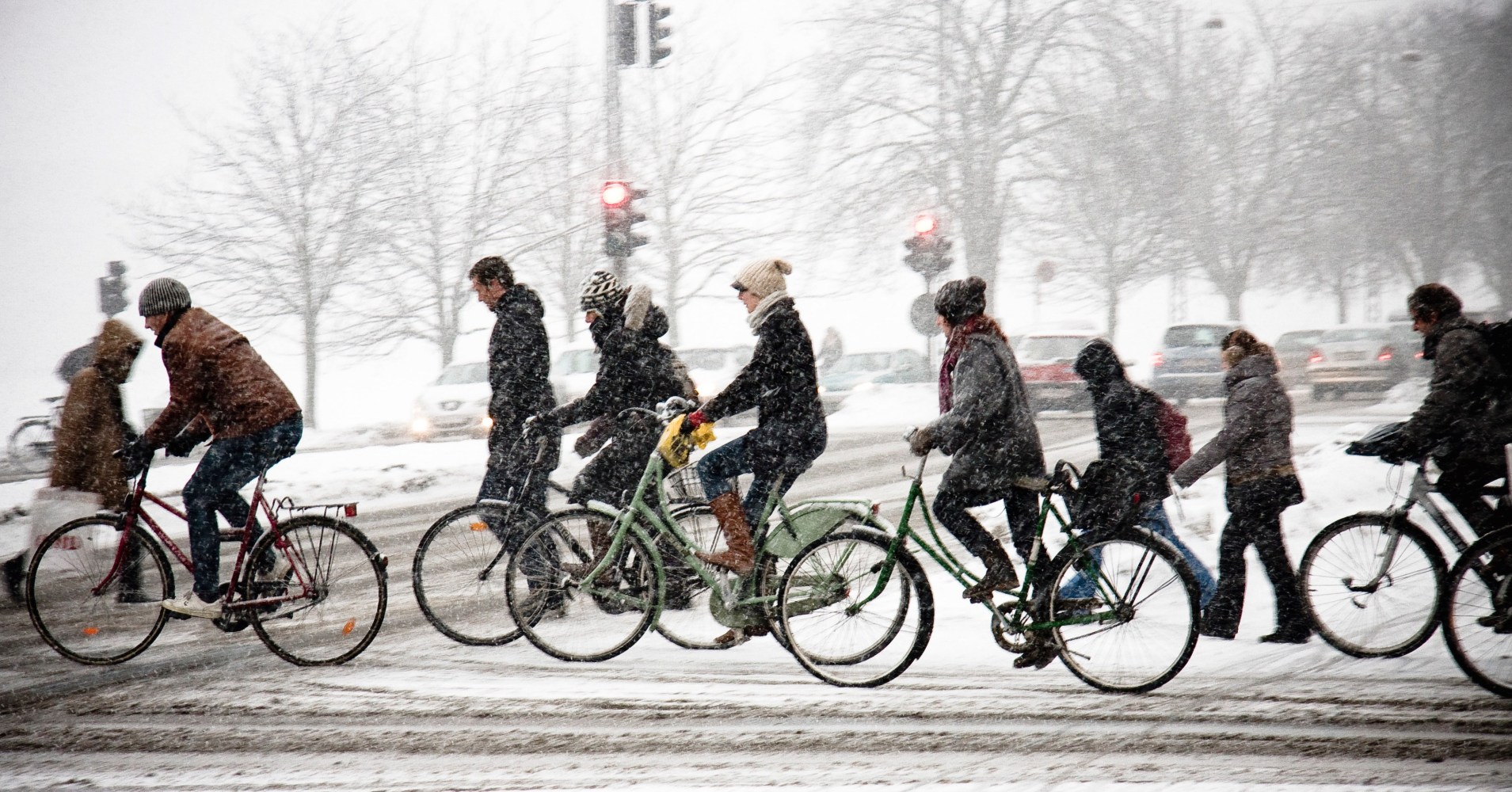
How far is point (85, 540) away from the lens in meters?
5.52

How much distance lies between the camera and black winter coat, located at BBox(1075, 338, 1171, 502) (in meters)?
5.54

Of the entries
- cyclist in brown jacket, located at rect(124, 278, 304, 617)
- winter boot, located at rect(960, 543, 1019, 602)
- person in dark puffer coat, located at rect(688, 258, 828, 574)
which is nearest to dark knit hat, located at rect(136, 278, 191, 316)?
cyclist in brown jacket, located at rect(124, 278, 304, 617)

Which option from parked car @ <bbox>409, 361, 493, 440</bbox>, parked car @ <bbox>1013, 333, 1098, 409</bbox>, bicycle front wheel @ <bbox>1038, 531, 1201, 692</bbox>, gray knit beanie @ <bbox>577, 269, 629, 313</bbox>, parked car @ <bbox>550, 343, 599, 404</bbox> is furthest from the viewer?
parked car @ <bbox>1013, 333, 1098, 409</bbox>

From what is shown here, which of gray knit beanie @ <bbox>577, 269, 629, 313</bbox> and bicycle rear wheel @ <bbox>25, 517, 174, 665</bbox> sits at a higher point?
gray knit beanie @ <bbox>577, 269, 629, 313</bbox>

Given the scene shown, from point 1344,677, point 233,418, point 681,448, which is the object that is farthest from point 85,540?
point 1344,677

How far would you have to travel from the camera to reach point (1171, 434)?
568cm

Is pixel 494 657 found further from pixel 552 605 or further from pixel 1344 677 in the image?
pixel 1344 677

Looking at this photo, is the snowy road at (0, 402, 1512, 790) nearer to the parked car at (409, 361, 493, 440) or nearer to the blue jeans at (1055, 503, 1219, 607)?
the blue jeans at (1055, 503, 1219, 607)

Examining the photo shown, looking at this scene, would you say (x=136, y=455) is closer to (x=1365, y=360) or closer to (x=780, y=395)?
(x=780, y=395)

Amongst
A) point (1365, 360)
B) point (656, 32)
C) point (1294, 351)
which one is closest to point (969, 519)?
point (656, 32)

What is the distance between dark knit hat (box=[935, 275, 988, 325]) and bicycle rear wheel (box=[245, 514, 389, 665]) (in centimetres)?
282

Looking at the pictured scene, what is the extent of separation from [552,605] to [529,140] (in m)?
21.0

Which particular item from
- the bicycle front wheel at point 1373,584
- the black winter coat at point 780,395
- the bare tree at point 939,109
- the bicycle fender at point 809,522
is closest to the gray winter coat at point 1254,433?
the bicycle front wheel at point 1373,584

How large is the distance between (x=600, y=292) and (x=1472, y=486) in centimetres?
426
